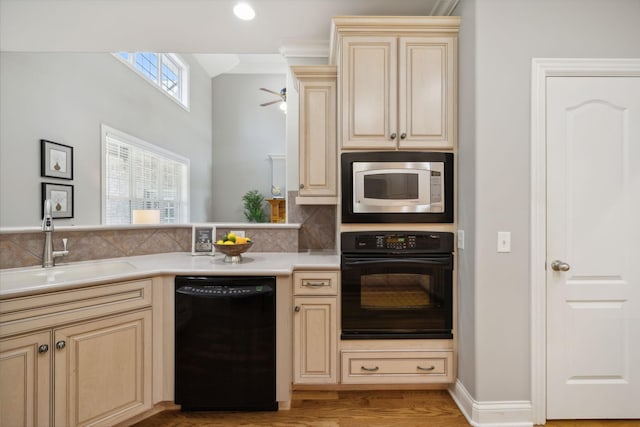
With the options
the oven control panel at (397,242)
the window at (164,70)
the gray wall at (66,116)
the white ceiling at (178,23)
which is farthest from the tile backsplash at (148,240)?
the window at (164,70)

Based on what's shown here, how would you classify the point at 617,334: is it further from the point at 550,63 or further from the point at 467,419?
→ the point at 550,63

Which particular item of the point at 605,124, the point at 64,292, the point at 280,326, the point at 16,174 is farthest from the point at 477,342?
the point at 16,174

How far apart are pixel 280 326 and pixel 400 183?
1.20 m

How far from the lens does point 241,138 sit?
22.6 ft

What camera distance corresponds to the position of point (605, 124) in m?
1.83

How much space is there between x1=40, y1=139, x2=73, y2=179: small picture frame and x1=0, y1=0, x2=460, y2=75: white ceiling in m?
0.86

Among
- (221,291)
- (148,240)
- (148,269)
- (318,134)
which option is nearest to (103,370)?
(148,269)

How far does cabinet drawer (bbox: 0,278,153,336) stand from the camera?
145cm

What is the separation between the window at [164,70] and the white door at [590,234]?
4.65 meters

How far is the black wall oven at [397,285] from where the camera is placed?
2055mm

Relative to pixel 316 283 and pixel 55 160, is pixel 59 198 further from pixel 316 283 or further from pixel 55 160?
pixel 316 283

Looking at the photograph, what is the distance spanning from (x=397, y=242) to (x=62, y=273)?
2.21m

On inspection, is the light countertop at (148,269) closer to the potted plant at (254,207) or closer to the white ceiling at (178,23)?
the white ceiling at (178,23)

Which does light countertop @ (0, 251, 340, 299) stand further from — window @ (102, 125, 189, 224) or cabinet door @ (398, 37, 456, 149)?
window @ (102, 125, 189, 224)
